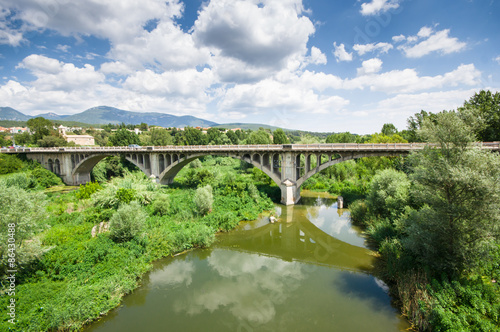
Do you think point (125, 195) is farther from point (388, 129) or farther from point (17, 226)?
point (388, 129)

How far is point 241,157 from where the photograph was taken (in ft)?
103

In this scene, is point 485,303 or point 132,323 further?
point 132,323

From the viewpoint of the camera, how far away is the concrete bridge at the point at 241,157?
2541 centimetres

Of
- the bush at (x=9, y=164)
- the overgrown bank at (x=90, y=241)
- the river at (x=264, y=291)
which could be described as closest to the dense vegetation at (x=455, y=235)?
the river at (x=264, y=291)

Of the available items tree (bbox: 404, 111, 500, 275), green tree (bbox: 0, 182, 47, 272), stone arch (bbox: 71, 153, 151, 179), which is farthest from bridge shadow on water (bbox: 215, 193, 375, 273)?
stone arch (bbox: 71, 153, 151, 179)

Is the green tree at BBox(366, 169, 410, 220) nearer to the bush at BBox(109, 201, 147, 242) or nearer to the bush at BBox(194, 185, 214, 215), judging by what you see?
the bush at BBox(194, 185, 214, 215)

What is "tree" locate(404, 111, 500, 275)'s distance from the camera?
896 cm

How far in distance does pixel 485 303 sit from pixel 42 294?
17.6m

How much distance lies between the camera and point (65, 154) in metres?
42.4

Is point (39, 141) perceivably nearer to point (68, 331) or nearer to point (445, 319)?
point (68, 331)

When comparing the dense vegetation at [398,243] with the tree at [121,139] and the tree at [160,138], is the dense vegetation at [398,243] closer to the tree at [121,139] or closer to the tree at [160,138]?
the tree at [121,139]

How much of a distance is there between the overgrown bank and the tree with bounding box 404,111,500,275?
1373 cm

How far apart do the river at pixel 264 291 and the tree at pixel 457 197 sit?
369 cm

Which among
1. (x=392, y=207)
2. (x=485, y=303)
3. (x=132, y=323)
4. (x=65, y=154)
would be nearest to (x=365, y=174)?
(x=392, y=207)
